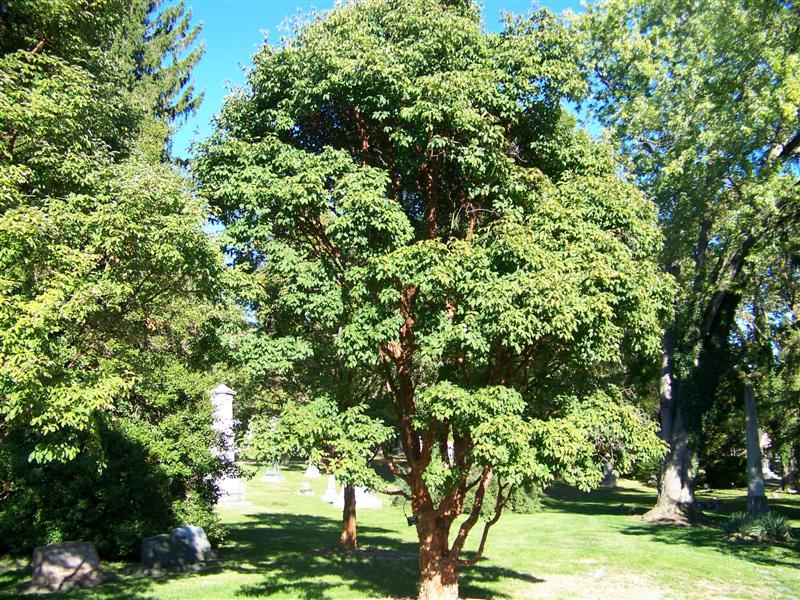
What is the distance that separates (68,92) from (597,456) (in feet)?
31.4

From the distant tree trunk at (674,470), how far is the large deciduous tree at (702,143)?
0.12 feet

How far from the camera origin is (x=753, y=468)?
68.5 feet

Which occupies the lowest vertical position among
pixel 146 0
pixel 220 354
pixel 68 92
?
pixel 220 354

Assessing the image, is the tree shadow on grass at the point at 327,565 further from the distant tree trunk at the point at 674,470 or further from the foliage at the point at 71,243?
the distant tree trunk at the point at 674,470

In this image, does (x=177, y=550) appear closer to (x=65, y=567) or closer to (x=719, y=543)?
(x=65, y=567)

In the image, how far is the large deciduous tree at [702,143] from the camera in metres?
16.0

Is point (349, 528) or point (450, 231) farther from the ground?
point (450, 231)

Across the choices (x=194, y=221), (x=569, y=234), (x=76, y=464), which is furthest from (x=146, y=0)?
(x=569, y=234)

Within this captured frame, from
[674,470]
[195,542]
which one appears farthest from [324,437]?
[674,470]

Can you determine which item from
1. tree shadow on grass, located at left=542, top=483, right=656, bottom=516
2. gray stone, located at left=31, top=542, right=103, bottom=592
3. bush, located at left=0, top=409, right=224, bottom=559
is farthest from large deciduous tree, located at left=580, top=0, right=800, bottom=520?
gray stone, located at left=31, top=542, right=103, bottom=592

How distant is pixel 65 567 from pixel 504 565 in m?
9.46

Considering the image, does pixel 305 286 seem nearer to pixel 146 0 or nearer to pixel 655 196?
pixel 655 196

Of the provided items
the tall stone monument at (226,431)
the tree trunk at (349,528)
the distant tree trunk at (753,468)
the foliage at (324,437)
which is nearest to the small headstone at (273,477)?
the tall stone monument at (226,431)

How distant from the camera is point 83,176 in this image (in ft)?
28.9
